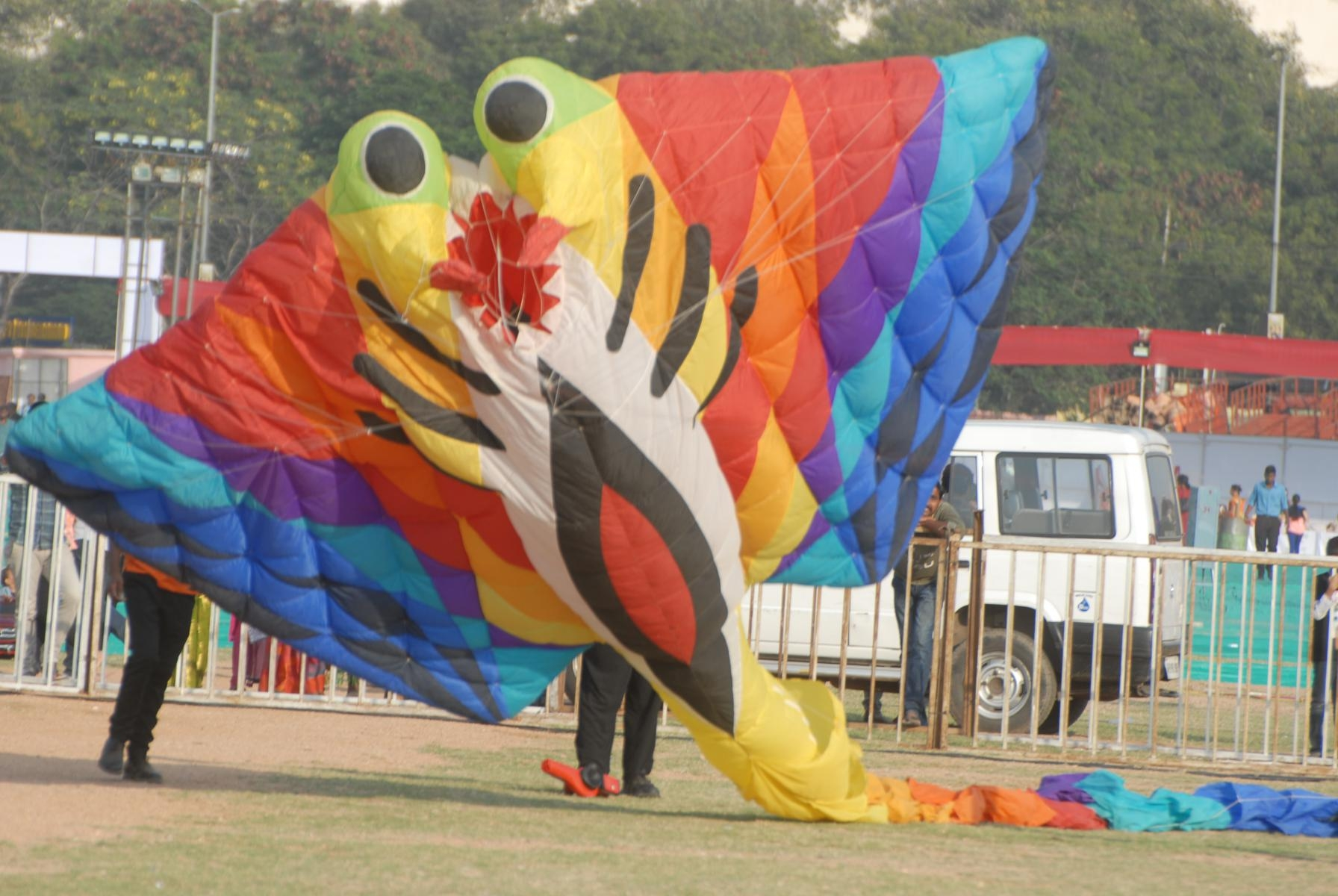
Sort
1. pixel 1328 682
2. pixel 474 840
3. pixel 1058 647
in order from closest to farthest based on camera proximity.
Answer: pixel 474 840 → pixel 1328 682 → pixel 1058 647

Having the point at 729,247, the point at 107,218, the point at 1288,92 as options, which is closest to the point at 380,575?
the point at 729,247

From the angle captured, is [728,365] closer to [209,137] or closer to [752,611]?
[752,611]

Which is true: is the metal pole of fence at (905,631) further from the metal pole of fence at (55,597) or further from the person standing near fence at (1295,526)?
the person standing near fence at (1295,526)

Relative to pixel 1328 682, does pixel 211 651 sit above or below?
below

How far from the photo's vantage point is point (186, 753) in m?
9.63

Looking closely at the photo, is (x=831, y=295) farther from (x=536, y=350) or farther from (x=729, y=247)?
(x=536, y=350)

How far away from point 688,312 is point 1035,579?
6.27 m

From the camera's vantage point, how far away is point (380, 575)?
7.71 metres

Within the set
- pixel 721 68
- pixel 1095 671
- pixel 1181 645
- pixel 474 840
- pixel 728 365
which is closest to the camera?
pixel 474 840

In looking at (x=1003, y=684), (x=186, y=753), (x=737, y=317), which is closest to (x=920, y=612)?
(x=1003, y=684)

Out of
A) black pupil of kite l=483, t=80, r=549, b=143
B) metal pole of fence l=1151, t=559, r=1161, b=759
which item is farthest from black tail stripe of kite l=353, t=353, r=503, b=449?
metal pole of fence l=1151, t=559, r=1161, b=759

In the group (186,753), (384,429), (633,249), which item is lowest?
(186,753)

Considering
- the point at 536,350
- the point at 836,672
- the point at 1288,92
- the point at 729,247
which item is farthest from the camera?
the point at 1288,92

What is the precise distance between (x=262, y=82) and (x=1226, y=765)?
55.1 metres
